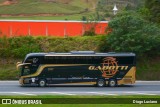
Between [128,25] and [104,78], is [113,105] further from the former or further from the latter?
[128,25]

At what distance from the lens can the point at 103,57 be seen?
3294 centimetres

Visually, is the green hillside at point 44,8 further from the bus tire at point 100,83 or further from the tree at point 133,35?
the bus tire at point 100,83

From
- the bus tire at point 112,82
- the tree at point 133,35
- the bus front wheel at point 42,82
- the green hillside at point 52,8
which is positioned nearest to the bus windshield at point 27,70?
the bus front wheel at point 42,82

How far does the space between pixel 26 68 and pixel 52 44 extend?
9.95 meters

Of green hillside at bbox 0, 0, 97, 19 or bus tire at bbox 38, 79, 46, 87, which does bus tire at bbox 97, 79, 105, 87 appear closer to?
bus tire at bbox 38, 79, 46, 87

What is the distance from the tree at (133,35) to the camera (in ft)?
127

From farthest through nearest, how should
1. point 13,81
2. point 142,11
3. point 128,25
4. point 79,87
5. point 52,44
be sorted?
point 142,11, point 52,44, point 128,25, point 13,81, point 79,87

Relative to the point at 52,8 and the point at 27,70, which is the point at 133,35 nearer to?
the point at 27,70

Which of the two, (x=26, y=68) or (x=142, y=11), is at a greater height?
(x=142, y=11)

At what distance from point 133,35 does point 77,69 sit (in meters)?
7.98

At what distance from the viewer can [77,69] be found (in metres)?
32.8

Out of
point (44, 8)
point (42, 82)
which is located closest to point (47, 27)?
point (42, 82)

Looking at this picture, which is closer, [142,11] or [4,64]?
[4,64]

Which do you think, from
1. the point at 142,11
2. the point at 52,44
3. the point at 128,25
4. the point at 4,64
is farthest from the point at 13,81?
the point at 142,11
